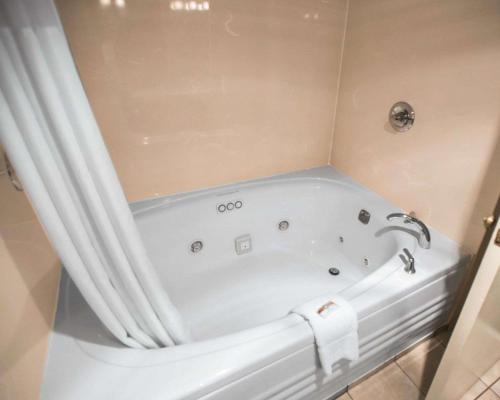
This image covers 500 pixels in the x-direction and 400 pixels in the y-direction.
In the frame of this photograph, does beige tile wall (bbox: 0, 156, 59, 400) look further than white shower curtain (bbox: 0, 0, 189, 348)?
Yes

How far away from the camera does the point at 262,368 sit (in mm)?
772

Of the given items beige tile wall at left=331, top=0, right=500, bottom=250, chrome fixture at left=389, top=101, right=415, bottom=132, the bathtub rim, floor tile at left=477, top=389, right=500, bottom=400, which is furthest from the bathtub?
chrome fixture at left=389, top=101, right=415, bottom=132

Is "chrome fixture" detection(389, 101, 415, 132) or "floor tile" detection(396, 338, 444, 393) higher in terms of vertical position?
"chrome fixture" detection(389, 101, 415, 132)

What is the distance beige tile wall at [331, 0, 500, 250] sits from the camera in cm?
99

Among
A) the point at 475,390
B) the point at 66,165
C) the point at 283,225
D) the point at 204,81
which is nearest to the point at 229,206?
the point at 283,225

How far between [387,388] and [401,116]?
3.94 feet

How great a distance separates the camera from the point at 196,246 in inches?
61.4

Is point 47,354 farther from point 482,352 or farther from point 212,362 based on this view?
point 482,352

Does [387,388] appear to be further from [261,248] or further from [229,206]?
[229,206]

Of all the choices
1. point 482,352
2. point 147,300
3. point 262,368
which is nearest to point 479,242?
point 482,352

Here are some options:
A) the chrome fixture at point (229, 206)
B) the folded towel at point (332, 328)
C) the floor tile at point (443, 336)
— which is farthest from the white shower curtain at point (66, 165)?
the floor tile at point (443, 336)

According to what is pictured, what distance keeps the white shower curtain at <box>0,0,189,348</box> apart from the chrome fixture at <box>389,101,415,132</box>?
126cm

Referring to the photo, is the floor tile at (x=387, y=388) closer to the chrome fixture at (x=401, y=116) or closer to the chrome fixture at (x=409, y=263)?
the chrome fixture at (x=409, y=263)

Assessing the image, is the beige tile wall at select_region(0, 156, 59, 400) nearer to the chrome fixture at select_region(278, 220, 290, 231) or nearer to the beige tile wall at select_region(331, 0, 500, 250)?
the chrome fixture at select_region(278, 220, 290, 231)
